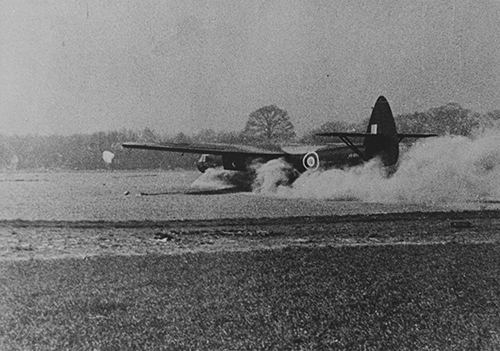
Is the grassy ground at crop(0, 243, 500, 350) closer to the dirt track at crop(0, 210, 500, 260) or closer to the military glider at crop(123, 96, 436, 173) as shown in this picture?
the dirt track at crop(0, 210, 500, 260)

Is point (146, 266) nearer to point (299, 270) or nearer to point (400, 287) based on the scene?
point (299, 270)

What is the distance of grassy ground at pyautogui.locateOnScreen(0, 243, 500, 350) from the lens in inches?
238

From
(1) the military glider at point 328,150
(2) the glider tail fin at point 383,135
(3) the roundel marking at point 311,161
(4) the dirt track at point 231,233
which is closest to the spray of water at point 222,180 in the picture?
(1) the military glider at point 328,150

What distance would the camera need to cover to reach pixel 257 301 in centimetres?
761

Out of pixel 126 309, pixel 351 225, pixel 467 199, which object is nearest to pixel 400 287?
pixel 126 309

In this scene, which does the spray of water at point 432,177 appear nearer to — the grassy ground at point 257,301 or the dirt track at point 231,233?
the dirt track at point 231,233

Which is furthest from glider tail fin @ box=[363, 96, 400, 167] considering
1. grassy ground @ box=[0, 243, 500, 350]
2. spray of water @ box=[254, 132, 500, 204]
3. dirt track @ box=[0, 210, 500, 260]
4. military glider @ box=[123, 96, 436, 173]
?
grassy ground @ box=[0, 243, 500, 350]

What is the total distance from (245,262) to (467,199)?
16.3 metres

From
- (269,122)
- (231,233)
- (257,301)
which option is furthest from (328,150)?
(257,301)

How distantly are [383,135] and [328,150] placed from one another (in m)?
3.22

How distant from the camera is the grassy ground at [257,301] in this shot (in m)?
6.05

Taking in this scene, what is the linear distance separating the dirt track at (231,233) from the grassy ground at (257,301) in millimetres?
1406

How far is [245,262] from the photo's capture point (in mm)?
10383

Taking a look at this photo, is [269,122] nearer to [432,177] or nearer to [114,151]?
[432,177]
